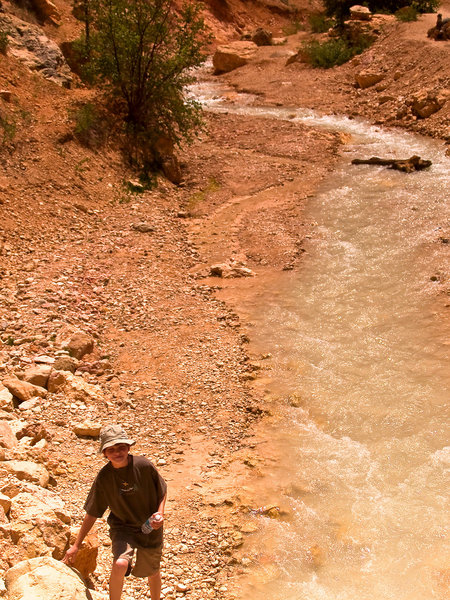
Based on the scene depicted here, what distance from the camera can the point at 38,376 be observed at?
7.01 meters

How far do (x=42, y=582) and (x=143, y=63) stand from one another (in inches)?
466

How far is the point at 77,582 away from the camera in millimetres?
3930

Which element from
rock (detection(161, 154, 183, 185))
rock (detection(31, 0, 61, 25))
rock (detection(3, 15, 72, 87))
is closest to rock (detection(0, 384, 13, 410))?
rock (detection(161, 154, 183, 185))

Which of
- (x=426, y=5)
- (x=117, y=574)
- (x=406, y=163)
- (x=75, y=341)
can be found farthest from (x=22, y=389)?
(x=426, y=5)

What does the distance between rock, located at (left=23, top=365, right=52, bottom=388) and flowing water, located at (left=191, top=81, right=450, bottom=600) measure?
2.39 meters

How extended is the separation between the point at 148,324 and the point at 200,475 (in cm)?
302

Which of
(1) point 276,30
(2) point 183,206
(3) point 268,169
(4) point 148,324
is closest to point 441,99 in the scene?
(3) point 268,169

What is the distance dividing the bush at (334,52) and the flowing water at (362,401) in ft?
33.1

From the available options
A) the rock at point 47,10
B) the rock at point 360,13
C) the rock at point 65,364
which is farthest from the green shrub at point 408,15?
the rock at point 65,364

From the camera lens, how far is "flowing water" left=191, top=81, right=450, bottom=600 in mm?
5492

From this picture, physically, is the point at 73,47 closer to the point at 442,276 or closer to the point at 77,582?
the point at 442,276

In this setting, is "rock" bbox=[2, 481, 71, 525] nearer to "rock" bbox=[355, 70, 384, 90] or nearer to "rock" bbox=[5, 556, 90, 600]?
"rock" bbox=[5, 556, 90, 600]

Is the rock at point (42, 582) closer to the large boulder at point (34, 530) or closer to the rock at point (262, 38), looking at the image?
the large boulder at point (34, 530)

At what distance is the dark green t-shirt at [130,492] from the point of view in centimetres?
417
